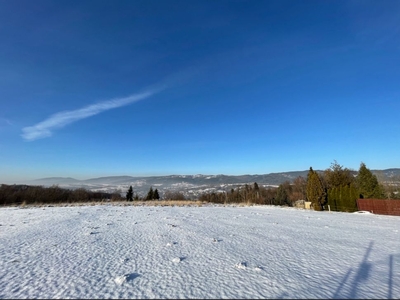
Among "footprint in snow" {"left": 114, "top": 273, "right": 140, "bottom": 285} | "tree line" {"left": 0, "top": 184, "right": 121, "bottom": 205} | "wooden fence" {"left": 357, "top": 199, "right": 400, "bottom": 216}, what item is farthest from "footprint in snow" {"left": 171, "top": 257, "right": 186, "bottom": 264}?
"tree line" {"left": 0, "top": 184, "right": 121, "bottom": 205}

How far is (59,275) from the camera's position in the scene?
9.15ft

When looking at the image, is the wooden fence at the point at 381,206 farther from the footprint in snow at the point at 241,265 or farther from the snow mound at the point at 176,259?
the snow mound at the point at 176,259

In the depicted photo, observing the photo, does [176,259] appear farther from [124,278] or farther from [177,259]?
[124,278]

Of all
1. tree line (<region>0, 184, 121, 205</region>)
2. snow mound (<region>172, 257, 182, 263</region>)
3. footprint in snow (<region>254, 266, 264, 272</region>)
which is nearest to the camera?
footprint in snow (<region>254, 266, 264, 272</region>)

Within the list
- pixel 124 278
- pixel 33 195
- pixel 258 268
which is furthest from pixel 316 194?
pixel 33 195

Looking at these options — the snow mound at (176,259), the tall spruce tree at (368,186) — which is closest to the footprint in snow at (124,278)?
the snow mound at (176,259)

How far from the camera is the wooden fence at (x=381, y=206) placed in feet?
43.0

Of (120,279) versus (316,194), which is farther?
(316,194)

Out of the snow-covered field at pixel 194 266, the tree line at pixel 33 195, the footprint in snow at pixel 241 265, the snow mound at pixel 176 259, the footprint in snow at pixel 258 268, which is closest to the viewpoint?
the snow-covered field at pixel 194 266

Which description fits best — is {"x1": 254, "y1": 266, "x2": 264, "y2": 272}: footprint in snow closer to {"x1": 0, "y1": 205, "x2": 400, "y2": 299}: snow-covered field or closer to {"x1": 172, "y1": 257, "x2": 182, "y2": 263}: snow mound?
{"x1": 0, "y1": 205, "x2": 400, "y2": 299}: snow-covered field

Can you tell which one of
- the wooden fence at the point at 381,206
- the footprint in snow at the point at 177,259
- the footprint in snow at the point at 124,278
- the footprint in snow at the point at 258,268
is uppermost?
the footprint in snow at the point at 124,278

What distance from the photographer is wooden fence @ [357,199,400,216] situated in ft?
43.0

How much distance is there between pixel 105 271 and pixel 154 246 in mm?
1425

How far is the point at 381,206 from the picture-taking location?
13.8m
